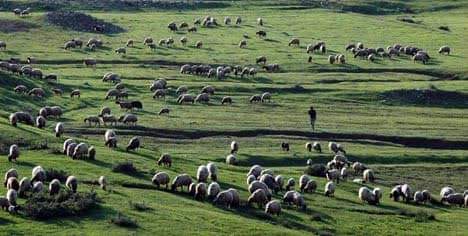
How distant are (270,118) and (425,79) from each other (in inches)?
1001

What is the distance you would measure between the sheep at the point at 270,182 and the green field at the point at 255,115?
1.56 m

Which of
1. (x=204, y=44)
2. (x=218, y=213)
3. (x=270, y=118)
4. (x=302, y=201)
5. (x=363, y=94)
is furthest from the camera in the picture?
(x=204, y=44)

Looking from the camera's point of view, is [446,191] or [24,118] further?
[24,118]

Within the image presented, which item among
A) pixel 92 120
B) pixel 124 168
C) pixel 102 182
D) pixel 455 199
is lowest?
pixel 455 199

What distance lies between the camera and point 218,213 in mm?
43562

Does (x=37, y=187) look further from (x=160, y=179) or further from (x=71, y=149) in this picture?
(x=71, y=149)

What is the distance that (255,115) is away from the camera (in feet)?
248

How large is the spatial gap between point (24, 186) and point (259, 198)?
10.4 m

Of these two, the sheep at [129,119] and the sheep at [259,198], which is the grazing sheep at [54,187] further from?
the sheep at [129,119]

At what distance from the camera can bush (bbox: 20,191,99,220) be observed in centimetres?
3969

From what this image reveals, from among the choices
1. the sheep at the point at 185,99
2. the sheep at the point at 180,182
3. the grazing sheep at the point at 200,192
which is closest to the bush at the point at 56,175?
the sheep at the point at 180,182

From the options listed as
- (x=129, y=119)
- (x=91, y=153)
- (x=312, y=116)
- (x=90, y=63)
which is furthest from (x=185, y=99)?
(x=91, y=153)

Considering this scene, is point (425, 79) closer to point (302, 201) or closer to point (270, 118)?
point (270, 118)

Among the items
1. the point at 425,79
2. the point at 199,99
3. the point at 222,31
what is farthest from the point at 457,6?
the point at 199,99
